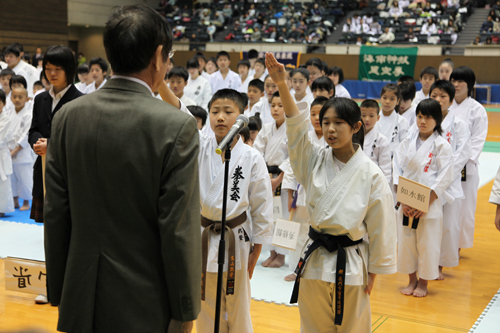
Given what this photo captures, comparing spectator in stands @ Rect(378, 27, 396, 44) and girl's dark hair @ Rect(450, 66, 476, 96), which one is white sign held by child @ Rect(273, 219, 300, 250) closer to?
girl's dark hair @ Rect(450, 66, 476, 96)

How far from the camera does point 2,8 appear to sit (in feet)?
58.1

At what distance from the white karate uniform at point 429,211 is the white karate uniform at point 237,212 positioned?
170 centimetres

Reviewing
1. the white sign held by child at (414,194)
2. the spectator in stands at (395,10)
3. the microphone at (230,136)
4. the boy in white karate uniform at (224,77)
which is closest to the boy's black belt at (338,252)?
the microphone at (230,136)

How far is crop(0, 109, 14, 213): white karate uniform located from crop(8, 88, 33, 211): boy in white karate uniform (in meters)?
0.12

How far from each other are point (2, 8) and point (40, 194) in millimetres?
17073

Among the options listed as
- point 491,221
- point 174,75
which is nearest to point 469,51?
point 491,221

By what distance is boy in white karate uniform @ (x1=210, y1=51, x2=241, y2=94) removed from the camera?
29.5 ft

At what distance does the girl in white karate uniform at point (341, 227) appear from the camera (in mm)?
2346

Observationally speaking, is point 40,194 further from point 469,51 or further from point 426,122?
point 469,51

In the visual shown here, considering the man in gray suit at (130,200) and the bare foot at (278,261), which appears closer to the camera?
the man in gray suit at (130,200)

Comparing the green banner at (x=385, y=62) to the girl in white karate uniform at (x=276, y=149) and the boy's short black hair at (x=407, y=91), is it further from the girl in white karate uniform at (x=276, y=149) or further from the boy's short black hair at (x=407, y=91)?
the girl in white karate uniform at (x=276, y=149)

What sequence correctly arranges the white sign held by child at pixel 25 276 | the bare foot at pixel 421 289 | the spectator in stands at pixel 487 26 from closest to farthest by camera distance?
the white sign held by child at pixel 25 276 → the bare foot at pixel 421 289 → the spectator in stands at pixel 487 26

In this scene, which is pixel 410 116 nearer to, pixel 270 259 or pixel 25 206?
pixel 270 259

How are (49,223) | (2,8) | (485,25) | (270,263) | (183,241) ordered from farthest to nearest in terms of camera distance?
(485,25) < (2,8) < (270,263) < (49,223) < (183,241)
